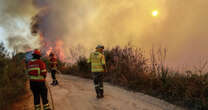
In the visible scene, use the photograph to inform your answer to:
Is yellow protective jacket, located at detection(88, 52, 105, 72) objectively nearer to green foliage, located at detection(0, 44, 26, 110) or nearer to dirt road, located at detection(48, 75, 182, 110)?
dirt road, located at detection(48, 75, 182, 110)

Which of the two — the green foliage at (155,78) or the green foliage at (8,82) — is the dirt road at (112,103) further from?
the green foliage at (8,82)

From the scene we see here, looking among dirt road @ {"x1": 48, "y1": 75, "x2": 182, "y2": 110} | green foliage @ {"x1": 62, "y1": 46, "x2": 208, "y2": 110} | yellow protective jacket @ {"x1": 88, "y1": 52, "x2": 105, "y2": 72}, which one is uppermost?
yellow protective jacket @ {"x1": 88, "y1": 52, "x2": 105, "y2": 72}

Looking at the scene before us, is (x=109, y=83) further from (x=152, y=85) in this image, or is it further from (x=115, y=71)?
(x=152, y=85)

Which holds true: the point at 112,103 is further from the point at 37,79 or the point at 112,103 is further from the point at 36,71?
the point at 36,71

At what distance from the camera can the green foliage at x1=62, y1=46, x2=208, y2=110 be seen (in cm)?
522

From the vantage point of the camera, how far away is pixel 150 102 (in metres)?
5.50

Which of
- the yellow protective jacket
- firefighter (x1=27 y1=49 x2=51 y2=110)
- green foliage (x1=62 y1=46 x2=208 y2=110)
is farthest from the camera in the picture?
the yellow protective jacket

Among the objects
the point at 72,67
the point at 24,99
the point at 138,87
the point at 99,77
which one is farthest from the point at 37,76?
the point at 72,67

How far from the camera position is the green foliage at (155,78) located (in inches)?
206

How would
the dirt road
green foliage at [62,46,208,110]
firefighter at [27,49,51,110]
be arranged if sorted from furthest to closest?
green foliage at [62,46,208,110] < the dirt road < firefighter at [27,49,51,110]

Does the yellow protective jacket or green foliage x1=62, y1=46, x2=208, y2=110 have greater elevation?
the yellow protective jacket

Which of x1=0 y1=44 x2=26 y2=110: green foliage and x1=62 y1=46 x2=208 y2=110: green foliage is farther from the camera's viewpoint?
x1=62 y1=46 x2=208 y2=110: green foliage

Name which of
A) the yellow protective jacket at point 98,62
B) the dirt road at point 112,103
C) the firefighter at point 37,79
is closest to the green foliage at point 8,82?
the firefighter at point 37,79

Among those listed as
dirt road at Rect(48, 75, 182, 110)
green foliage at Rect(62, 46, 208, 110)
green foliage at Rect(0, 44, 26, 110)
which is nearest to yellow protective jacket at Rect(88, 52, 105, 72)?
dirt road at Rect(48, 75, 182, 110)
